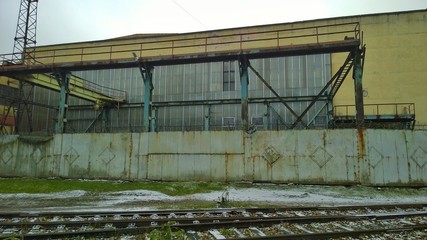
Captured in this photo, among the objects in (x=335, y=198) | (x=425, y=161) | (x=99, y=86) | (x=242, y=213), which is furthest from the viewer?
(x=99, y=86)

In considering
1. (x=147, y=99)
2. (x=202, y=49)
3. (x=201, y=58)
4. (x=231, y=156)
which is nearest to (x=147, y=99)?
(x=147, y=99)

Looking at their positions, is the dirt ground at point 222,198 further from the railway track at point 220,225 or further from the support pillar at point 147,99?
→ the support pillar at point 147,99

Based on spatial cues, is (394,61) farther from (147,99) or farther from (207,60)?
(147,99)

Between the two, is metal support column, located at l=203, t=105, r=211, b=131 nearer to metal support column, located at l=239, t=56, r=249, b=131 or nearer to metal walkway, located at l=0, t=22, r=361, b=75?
metal walkway, located at l=0, t=22, r=361, b=75

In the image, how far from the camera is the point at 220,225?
7445mm

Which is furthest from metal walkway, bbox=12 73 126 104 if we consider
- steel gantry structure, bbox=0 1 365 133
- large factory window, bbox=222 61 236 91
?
large factory window, bbox=222 61 236 91

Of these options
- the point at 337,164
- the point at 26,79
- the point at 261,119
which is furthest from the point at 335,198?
the point at 26,79

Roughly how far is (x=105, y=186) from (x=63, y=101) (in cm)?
804

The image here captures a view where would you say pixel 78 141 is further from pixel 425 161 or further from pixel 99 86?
pixel 425 161

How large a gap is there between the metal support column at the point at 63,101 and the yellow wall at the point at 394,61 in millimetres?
19376

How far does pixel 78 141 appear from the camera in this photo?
1886 centimetres

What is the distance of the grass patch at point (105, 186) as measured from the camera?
48.8ft

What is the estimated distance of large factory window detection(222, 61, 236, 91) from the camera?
987 inches

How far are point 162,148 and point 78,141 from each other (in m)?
5.34
